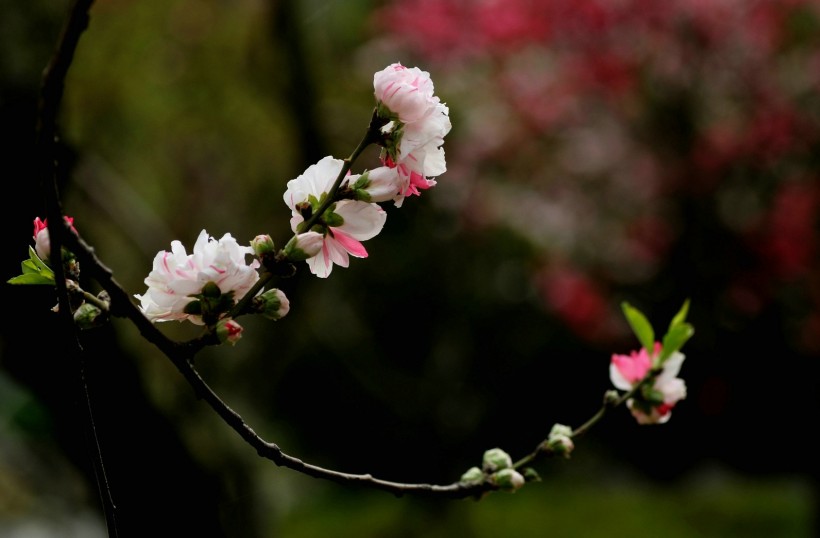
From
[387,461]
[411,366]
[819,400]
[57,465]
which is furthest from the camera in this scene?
[411,366]

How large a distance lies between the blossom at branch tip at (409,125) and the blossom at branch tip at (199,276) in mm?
115

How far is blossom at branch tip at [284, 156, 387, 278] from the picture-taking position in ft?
1.83

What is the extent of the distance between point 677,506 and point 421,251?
7.06 feet

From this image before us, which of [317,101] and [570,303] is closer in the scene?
[317,101]

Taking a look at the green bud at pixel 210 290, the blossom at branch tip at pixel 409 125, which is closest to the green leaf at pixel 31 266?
the green bud at pixel 210 290

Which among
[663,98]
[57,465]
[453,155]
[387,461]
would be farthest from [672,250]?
[57,465]

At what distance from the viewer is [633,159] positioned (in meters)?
4.55

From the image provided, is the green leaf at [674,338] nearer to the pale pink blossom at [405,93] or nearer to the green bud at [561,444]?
the green bud at [561,444]

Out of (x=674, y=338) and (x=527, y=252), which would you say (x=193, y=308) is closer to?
(x=674, y=338)

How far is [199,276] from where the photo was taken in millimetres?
516

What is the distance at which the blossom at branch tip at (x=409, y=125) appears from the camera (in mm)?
522

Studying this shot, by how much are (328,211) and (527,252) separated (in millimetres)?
4102

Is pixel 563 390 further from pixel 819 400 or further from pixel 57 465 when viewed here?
pixel 57 465

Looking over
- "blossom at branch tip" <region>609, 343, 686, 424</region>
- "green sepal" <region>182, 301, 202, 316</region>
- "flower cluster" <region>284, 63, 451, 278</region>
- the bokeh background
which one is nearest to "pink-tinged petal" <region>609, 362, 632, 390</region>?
"blossom at branch tip" <region>609, 343, 686, 424</region>
